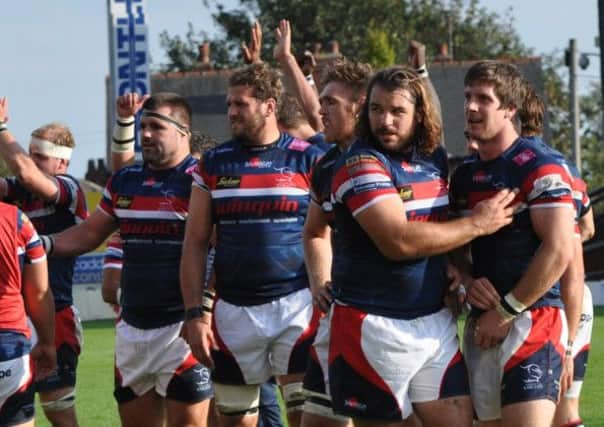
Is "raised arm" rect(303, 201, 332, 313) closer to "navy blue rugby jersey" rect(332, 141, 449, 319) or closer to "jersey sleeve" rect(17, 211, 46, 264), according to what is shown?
"navy blue rugby jersey" rect(332, 141, 449, 319)

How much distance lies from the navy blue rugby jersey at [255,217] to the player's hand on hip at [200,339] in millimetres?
445

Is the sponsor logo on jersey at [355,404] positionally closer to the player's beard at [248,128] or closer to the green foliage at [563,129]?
the player's beard at [248,128]

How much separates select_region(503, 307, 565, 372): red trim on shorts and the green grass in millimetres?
4657

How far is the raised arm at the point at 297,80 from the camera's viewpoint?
30.9 ft

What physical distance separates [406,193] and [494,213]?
0.41 meters

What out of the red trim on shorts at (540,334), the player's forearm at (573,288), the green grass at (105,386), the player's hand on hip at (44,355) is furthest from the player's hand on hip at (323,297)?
the green grass at (105,386)

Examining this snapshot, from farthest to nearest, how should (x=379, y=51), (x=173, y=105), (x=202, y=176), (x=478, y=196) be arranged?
(x=379, y=51), (x=173, y=105), (x=202, y=176), (x=478, y=196)

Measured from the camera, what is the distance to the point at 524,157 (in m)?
7.11

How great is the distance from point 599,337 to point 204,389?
1061 centimetres

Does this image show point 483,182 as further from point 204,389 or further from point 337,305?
point 204,389

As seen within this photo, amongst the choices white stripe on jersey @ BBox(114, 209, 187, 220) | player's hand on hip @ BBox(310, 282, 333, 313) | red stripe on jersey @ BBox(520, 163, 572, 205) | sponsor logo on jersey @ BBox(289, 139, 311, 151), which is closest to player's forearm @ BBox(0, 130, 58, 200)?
white stripe on jersey @ BBox(114, 209, 187, 220)

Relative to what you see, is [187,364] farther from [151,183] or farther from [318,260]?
[318,260]

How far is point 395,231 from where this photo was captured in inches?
269

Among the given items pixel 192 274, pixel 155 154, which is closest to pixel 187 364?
pixel 192 274
